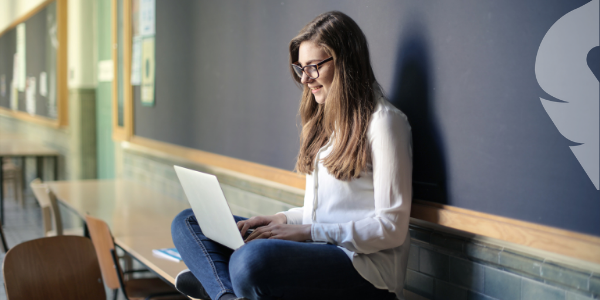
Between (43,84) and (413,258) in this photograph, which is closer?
(413,258)

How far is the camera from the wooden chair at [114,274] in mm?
2385

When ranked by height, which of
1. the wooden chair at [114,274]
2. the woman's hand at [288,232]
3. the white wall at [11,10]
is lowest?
the wooden chair at [114,274]

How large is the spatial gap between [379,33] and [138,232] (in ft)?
5.57

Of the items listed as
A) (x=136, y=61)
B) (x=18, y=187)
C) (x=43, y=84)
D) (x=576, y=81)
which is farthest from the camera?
(x=43, y=84)

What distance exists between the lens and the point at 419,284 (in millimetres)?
1802

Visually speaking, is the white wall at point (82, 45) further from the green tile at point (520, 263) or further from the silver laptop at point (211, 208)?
the green tile at point (520, 263)

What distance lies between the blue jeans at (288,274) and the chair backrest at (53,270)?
0.79m

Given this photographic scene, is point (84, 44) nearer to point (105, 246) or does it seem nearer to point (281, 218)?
point (105, 246)

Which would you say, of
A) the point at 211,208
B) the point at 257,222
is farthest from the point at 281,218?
the point at 211,208

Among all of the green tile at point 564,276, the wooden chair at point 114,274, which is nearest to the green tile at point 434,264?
the green tile at point 564,276

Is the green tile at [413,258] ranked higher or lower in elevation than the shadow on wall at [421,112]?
lower

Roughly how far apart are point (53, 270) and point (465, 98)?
69.7 inches

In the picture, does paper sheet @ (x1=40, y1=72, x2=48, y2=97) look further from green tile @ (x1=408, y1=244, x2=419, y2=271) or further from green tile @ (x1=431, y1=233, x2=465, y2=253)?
green tile @ (x1=431, y1=233, x2=465, y2=253)

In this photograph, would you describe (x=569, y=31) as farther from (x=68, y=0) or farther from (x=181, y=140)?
(x=68, y=0)
